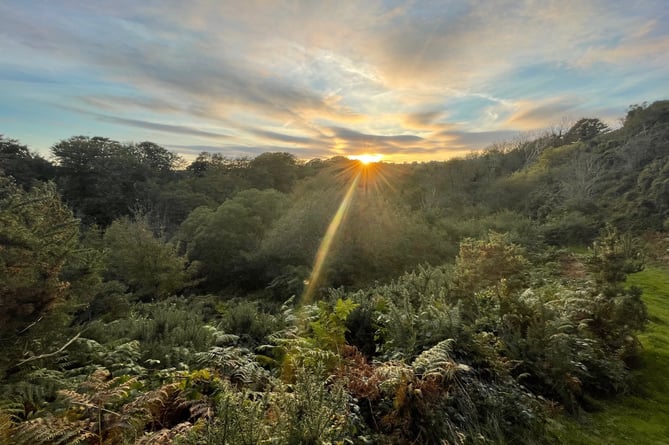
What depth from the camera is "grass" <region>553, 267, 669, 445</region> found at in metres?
3.35

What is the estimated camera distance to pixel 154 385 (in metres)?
3.40

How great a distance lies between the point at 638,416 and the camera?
3.81m

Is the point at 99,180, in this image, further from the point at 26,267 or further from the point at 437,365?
the point at 437,365

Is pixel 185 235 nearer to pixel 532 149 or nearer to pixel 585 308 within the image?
pixel 585 308

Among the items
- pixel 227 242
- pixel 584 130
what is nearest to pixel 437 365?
pixel 227 242

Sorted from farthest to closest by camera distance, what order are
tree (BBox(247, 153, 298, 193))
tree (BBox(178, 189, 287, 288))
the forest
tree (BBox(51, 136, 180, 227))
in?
tree (BBox(247, 153, 298, 193)) < tree (BBox(51, 136, 180, 227)) < tree (BBox(178, 189, 287, 288)) < the forest

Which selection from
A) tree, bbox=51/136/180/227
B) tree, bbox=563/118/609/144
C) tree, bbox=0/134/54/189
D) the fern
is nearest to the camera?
the fern

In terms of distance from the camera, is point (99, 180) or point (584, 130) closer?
point (99, 180)

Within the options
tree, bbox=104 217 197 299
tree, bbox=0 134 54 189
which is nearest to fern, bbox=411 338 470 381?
tree, bbox=104 217 197 299

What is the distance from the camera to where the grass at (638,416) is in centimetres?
335

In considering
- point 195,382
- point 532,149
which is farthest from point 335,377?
point 532,149

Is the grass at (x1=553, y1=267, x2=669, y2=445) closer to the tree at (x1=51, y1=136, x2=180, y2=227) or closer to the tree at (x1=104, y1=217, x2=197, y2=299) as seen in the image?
the tree at (x1=104, y1=217, x2=197, y2=299)

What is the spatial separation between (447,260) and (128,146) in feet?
111

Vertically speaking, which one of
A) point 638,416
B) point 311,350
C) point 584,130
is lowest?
point 638,416
